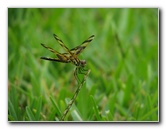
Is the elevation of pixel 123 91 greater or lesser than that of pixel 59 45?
lesser

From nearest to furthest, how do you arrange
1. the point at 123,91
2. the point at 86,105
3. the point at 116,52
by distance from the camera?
1. the point at 86,105
2. the point at 123,91
3. the point at 116,52

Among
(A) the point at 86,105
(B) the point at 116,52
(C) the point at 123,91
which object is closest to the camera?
(A) the point at 86,105

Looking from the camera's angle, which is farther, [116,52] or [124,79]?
[116,52]

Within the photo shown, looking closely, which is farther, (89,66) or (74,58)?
(89,66)

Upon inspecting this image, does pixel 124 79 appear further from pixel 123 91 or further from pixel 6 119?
pixel 6 119

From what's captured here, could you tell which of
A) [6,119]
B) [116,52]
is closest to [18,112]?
[6,119]

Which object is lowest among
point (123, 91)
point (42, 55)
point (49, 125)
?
point (49, 125)
